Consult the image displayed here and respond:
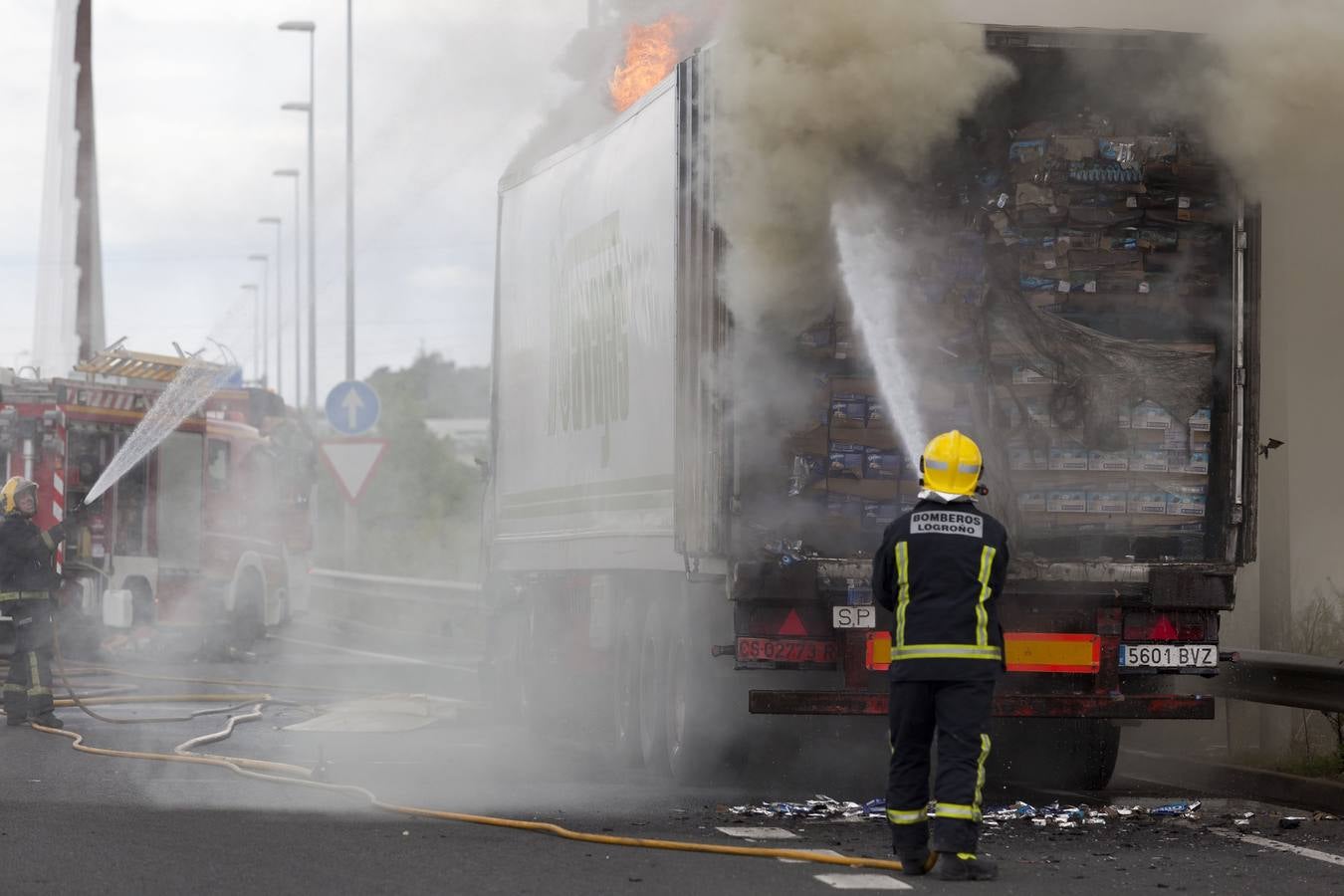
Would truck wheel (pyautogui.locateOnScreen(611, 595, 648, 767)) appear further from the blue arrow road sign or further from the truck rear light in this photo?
the blue arrow road sign

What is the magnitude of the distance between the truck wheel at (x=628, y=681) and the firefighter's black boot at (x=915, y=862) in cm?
429

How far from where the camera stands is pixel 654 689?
37.3 ft

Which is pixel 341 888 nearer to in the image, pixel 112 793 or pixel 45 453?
pixel 112 793

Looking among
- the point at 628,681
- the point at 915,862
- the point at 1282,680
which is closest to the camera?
the point at 915,862

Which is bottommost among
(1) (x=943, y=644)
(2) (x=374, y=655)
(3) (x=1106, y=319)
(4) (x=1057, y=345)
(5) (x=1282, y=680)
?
(2) (x=374, y=655)

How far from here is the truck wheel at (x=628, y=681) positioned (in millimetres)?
11719

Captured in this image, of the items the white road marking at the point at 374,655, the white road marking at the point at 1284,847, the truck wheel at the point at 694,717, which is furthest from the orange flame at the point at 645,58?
the white road marking at the point at 374,655

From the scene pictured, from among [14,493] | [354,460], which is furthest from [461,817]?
[354,460]

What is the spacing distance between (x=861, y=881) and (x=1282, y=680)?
3796mm

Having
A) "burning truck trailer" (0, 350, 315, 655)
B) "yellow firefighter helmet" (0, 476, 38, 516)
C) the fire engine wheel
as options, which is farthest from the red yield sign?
"yellow firefighter helmet" (0, 476, 38, 516)

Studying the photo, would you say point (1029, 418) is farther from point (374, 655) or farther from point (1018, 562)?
point (374, 655)

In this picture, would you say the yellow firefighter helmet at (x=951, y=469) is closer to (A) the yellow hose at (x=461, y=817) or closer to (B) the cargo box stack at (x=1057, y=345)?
(A) the yellow hose at (x=461, y=817)

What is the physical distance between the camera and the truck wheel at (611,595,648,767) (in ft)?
38.4

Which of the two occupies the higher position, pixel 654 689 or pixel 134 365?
pixel 134 365
